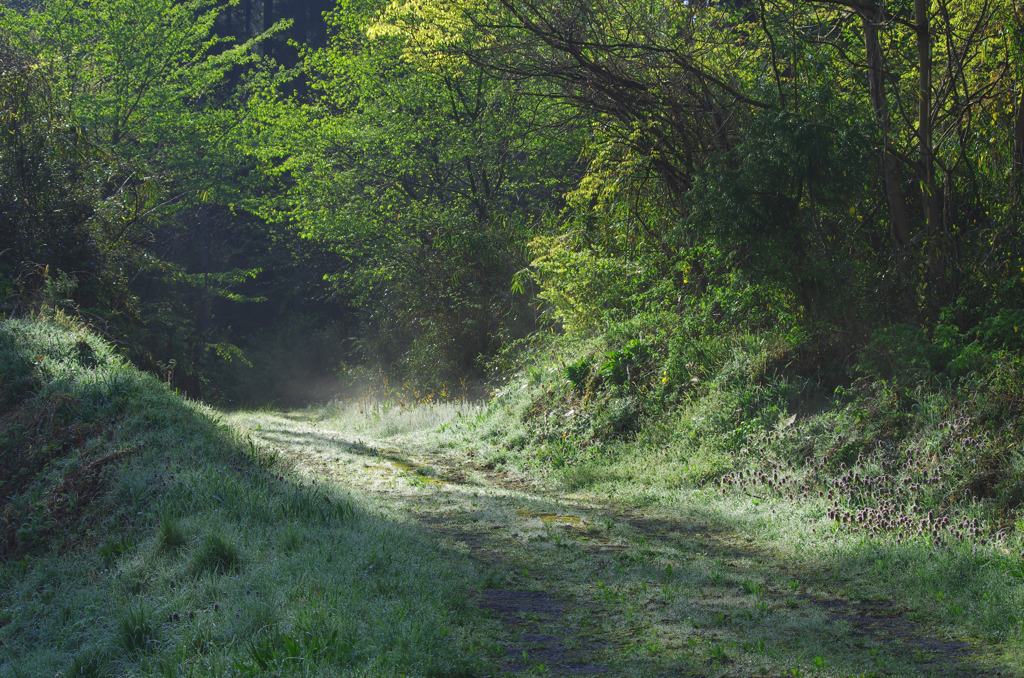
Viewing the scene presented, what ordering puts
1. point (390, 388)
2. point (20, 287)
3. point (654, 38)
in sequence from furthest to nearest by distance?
point (390, 388)
point (20, 287)
point (654, 38)

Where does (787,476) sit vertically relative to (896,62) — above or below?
below

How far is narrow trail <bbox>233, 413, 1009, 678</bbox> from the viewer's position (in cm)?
403

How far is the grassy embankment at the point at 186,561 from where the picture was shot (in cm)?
383

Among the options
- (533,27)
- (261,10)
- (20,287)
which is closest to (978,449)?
(533,27)

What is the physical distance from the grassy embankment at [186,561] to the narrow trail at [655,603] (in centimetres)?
43

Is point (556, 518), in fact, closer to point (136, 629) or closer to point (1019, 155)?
point (136, 629)

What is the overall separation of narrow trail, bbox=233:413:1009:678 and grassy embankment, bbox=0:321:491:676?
43cm

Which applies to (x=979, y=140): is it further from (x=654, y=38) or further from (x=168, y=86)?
(x=168, y=86)

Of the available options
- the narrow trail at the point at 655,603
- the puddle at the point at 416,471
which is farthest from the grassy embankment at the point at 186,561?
the puddle at the point at 416,471

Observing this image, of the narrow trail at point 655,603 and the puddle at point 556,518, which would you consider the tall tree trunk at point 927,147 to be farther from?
the puddle at point 556,518

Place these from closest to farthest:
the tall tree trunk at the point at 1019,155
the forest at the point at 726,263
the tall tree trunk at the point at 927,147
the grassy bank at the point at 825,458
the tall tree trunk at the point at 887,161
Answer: the grassy bank at the point at 825,458, the forest at the point at 726,263, the tall tree trunk at the point at 1019,155, the tall tree trunk at the point at 927,147, the tall tree trunk at the point at 887,161

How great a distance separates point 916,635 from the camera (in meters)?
4.52

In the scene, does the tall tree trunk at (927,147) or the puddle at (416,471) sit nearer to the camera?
the tall tree trunk at (927,147)

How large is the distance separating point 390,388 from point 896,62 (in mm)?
17417
